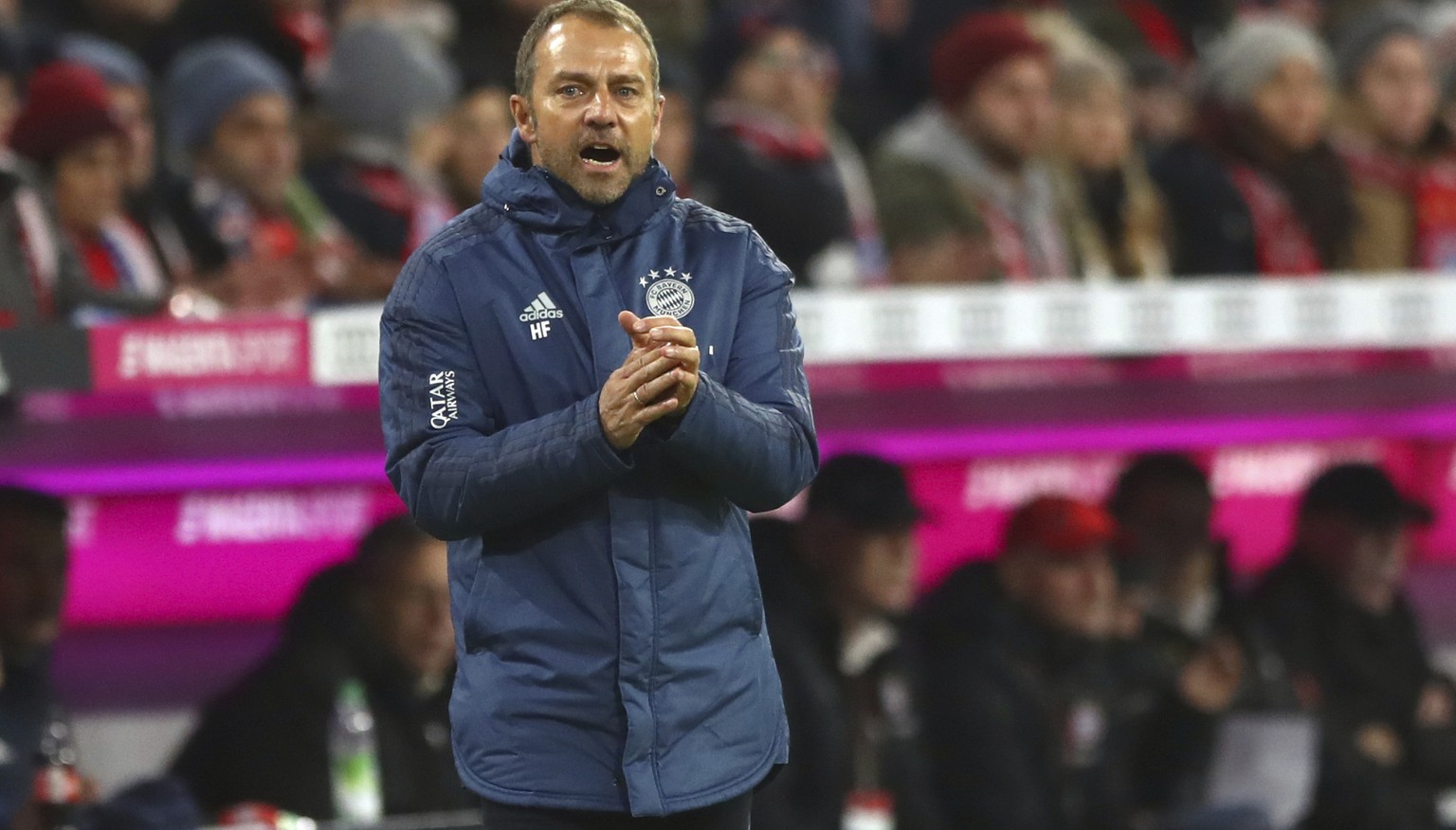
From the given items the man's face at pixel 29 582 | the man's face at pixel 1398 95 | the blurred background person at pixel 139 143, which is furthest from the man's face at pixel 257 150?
the man's face at pixel 1398 95

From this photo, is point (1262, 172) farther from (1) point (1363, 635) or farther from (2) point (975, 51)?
(1) point (1363, 635)

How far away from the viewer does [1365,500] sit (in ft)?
18.8

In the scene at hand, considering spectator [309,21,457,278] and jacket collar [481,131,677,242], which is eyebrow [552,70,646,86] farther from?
spectator [309,21,457,278]

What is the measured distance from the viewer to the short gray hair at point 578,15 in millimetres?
2264

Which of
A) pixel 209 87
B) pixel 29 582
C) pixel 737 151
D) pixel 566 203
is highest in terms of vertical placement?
pixel 209 87

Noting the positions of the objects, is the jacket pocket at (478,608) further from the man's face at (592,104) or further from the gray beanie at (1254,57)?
the gray beanie at (1254,57)

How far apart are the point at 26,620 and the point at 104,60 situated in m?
1.43

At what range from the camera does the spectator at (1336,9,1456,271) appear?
19.3ft

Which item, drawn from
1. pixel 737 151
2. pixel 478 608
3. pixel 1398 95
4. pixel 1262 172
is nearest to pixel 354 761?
pixel 737 151

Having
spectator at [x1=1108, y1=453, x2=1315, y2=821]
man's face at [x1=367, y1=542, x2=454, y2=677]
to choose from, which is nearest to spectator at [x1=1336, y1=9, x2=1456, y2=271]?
spectator at [x1=1108, y1=453, x2=1315, y2=821]

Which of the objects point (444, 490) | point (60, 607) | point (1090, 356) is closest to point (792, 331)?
point (444, 490)

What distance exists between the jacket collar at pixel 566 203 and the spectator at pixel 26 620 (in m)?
2.34

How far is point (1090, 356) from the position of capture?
5402 millimetres

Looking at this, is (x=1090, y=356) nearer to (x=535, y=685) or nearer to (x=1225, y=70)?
(x=1225, y=70)
